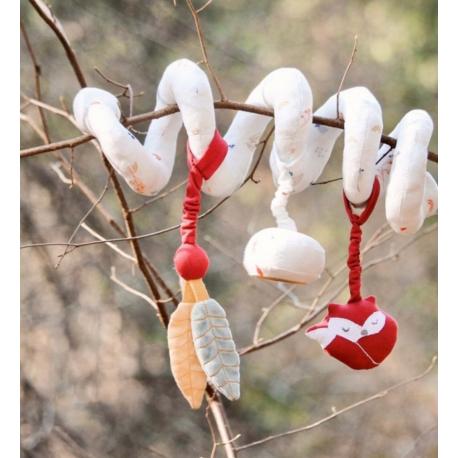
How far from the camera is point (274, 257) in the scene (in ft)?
2.02

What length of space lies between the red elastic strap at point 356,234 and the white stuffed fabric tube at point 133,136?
0.12 meters

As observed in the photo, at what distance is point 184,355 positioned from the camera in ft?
2.12

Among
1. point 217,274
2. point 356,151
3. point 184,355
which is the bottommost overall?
point 184,355

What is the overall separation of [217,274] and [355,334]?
1229 mm

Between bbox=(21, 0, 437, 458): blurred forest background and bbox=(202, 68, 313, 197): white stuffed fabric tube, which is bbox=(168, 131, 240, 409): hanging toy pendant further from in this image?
bbox=(21, 0, 437, 458): blurred forest background

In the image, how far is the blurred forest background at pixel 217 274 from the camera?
1717 mm

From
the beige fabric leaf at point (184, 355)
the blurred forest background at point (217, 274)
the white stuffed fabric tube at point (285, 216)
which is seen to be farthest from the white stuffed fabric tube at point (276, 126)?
the blurred forest background at point (217, 274)

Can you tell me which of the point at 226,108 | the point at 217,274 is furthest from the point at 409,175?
the point at 217,274

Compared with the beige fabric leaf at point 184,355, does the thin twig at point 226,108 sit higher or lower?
higher

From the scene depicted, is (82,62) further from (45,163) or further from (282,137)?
(282,137)

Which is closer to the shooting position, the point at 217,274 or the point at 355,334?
the point at 355,334

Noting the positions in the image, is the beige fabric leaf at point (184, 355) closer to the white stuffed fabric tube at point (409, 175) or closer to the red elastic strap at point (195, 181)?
the red elastic strap at point (195, 181)

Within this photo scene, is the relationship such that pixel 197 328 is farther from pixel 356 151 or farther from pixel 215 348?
pixel 356 151
